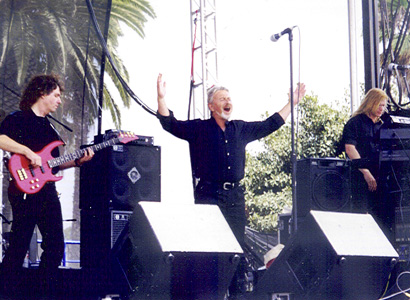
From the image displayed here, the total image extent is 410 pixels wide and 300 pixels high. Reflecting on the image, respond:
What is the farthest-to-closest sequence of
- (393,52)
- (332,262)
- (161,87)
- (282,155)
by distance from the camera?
(282,155)
(393,52)
(161,87)
(332,262)

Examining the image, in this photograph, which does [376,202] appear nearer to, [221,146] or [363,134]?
[363,134]

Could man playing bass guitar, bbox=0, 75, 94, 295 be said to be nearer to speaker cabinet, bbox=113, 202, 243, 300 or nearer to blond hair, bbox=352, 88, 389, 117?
speaker cabinet, bbox=113, 202, 243, 300

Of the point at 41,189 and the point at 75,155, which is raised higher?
the point at 75,155

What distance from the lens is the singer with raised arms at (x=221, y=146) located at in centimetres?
402

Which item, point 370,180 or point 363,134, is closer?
point 370,180

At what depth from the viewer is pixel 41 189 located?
406cm

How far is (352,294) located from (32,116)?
2.42m

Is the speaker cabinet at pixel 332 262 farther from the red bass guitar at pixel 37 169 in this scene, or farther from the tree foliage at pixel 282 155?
the tree foliage at pixel 282 155

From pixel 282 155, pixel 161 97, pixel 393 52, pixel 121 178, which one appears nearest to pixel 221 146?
pixel 161 97

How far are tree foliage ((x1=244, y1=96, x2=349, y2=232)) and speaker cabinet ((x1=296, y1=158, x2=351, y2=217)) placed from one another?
1283 cm

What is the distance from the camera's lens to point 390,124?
452 centimetres

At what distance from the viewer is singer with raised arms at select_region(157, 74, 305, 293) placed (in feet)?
13.2

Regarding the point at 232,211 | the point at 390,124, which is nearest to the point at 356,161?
the point at 390,124

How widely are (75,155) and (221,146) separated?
110 centimetres
